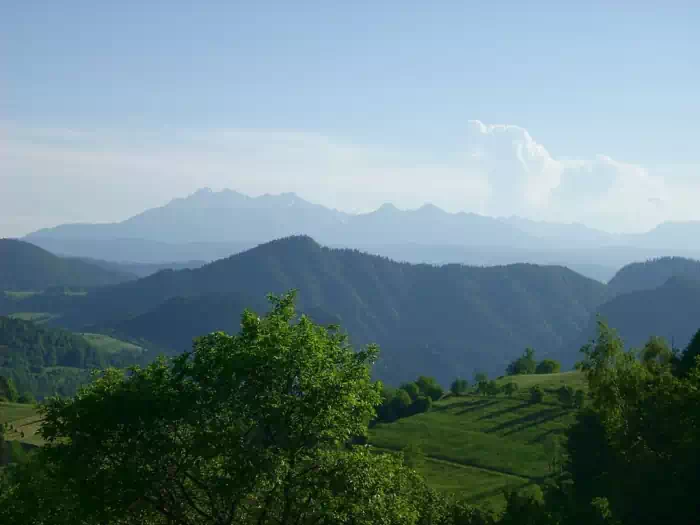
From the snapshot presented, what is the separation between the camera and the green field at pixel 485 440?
85.6 metres

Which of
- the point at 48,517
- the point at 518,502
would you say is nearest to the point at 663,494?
the point at 518,502

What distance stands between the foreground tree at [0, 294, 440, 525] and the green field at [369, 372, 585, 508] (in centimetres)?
5305

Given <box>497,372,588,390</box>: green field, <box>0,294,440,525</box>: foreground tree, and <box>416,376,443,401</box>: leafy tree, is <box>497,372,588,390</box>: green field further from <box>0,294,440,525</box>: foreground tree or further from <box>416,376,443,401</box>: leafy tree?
<box>0,294,440,525</box>: foreground tree

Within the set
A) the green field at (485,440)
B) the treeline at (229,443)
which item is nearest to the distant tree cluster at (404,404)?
the green field at (485,440)

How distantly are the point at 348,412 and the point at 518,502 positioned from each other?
21.3 m

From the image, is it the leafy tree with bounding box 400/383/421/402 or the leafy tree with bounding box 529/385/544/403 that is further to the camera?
the leafy tree with bounding box 400/383/421/402

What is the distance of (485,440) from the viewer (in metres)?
105

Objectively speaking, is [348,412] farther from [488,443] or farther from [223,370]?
[488,443]

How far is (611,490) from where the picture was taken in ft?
117

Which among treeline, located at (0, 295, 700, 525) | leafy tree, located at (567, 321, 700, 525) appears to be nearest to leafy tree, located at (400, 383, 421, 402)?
leafy tree, located at (567, 321, 700, 525)

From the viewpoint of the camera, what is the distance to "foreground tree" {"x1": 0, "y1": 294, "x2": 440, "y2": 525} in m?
24.1

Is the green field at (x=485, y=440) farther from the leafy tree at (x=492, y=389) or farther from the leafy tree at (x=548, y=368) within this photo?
the leafy tree at (x=548, y=368)

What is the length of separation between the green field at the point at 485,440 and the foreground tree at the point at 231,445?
53.1 metres

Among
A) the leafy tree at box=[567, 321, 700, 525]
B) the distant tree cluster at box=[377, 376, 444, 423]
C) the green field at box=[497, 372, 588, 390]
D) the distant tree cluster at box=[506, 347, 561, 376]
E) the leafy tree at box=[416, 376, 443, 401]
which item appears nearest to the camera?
the leafy tree at box=[567, 321, 700, 525]
